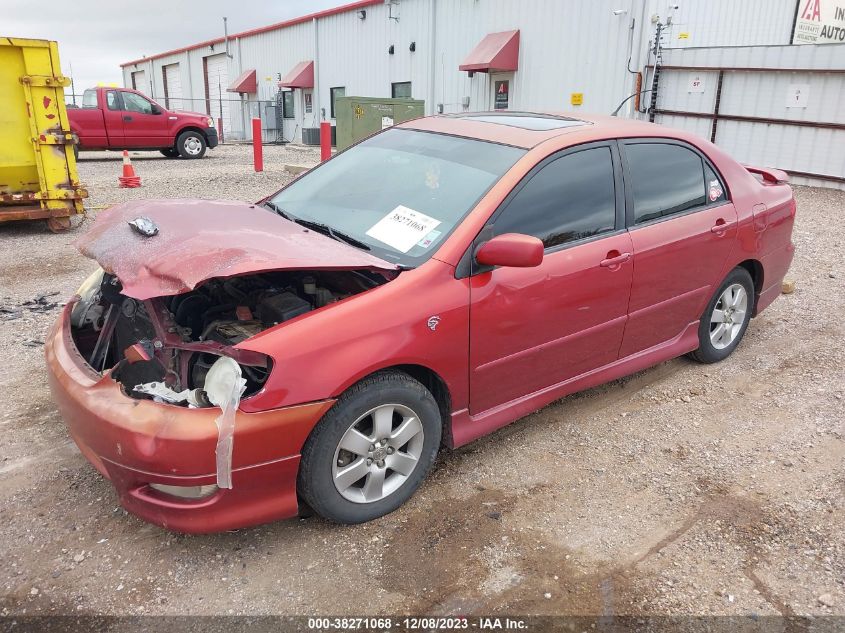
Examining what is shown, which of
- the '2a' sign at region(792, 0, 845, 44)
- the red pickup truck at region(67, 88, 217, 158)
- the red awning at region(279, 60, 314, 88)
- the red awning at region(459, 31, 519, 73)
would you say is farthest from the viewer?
the red awning at region(279, 60, 314, 88)

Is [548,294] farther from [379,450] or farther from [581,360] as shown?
[379,450]

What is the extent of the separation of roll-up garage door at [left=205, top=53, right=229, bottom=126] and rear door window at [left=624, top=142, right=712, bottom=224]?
3106 cm

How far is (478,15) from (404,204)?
16.4 m

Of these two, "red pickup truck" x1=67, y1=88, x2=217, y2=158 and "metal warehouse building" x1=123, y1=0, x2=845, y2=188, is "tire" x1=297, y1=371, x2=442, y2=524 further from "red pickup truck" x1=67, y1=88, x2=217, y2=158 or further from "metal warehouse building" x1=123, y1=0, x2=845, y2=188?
"red pickup truck" x1=67, y1=88, x2=217, y2=158

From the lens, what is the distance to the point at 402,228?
9.98ft

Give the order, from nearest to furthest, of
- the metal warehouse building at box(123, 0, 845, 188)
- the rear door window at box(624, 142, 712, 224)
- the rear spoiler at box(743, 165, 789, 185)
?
the rear door window at box(624, 142, 712, 224), the rear spoiler at box(743, 165, 789, 185), the metal warehouse building at box(123, 0, 845, 188)

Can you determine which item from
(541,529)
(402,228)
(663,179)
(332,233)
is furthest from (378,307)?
(663,179)

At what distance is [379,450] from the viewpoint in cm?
270

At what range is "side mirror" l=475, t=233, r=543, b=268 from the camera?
271 cm

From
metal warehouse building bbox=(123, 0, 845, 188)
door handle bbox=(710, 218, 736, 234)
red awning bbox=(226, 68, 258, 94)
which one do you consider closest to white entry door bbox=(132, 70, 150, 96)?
red awning bbox=(226, 68, 258, 94)

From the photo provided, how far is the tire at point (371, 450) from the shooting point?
8.23 feet

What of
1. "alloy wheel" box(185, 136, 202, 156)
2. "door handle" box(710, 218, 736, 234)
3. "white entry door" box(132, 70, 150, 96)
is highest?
"white entry door" box(132, 70, 150, 96)

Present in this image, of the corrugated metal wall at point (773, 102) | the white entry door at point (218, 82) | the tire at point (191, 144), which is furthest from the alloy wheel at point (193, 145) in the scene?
the white entry door at point (218, 82)

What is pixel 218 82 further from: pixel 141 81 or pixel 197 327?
pixel 197 327
